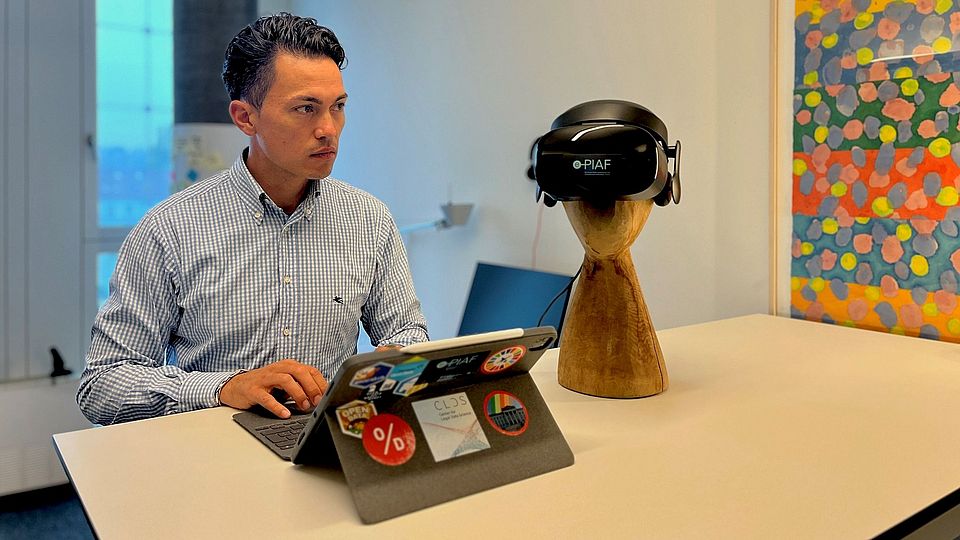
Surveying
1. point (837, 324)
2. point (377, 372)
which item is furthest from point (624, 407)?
point (837, 324)

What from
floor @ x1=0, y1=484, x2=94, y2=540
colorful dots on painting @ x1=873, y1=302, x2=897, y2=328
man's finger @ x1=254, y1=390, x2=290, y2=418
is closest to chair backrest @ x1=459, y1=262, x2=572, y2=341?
colorful dots on painting @ x1=873, y1=302, x2=897, y2=328

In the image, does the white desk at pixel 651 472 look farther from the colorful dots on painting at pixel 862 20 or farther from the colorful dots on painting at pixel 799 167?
the colorful dots on painting at pixel 862 20

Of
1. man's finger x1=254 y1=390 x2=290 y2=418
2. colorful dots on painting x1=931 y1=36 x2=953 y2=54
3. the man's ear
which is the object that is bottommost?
man's finger x1=254 y1=390 x2=290 y2=418

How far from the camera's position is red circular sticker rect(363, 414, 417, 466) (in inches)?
30.9

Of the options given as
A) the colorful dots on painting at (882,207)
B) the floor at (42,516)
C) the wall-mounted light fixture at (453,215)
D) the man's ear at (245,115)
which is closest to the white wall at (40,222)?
the floor at (42,516)

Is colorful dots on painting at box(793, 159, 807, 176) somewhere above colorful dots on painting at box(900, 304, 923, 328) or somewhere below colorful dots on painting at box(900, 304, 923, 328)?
above

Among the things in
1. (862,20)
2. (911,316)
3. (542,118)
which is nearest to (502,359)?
(911,316)

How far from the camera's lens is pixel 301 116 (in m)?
1.53

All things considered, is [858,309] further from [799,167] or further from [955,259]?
[799,167]

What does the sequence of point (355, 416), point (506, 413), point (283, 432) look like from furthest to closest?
point (283, 432), point (506, 413), point (355, 416)

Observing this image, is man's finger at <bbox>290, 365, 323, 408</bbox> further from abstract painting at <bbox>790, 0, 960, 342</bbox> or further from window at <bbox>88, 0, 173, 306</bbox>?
window at <bbox>88, 0, 173, 306</bbox>

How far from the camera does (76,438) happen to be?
38.8 inches

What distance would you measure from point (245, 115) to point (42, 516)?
7.02ft

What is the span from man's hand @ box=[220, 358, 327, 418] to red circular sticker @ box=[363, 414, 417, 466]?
0.29 metres
